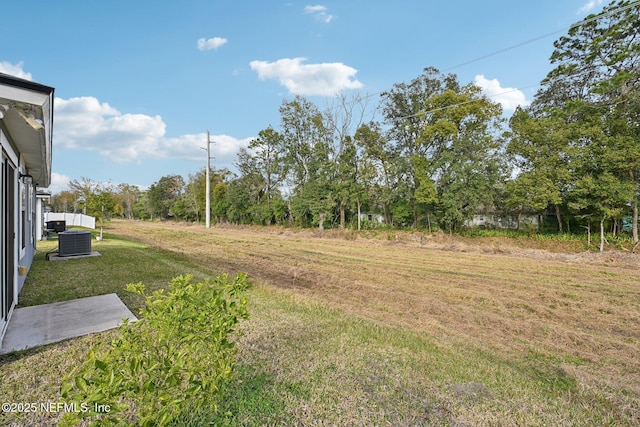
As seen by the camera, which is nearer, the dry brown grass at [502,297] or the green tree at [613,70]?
the dry brown grass at [502,297]

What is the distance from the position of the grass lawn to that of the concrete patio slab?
0.71 feet

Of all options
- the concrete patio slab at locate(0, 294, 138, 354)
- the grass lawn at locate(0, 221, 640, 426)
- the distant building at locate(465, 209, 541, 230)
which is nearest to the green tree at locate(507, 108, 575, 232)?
the distant building at locate(465, 209, 541, 230)

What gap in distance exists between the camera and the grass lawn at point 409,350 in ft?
6.68

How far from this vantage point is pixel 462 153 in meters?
15.2

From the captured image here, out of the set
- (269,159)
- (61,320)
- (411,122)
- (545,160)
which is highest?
(411,122)

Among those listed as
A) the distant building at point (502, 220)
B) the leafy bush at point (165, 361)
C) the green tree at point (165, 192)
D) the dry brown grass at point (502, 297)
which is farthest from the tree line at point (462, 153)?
the green tree at point (165, 192)

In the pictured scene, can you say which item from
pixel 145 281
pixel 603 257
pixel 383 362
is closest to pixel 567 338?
pixel 383 362

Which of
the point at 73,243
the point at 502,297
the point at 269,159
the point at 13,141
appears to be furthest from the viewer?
the point at 269,159

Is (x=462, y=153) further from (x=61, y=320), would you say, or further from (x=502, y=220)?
(x=61, y=320)

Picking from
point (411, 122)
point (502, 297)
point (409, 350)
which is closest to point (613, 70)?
point (411, 122)

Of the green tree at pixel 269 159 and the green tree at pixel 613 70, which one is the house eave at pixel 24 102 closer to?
the green tree at pixel 613 70

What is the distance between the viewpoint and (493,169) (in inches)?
575

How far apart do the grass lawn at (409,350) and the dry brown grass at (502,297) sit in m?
0.03

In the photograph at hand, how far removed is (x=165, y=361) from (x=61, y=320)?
317cm
